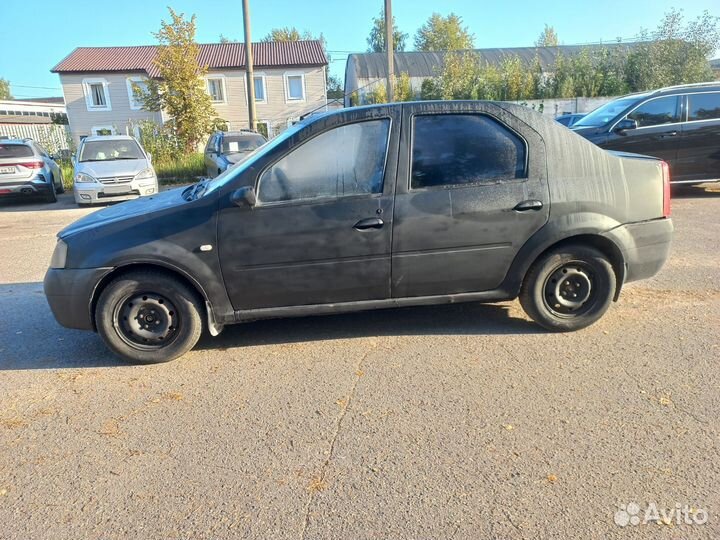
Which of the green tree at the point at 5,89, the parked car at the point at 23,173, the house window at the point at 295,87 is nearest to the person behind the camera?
the parked car at the point at 23,173

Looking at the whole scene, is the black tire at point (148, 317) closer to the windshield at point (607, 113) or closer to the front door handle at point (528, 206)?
the front door handle at point (528, 206)

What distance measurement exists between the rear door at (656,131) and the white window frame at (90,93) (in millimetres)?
34198

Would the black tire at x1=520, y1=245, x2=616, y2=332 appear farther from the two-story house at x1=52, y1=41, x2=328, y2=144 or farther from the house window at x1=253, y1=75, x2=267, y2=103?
the house window at x1=253, y1=75, x2=267, y2=103

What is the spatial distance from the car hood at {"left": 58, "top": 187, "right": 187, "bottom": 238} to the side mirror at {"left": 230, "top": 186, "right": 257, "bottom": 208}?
0.47m

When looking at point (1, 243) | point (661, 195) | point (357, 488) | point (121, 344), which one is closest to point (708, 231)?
point (661, 195)

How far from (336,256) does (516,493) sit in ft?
6.49

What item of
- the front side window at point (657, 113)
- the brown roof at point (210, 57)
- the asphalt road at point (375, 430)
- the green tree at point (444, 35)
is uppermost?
the green tree at point (444, 35)

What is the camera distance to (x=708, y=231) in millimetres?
7117

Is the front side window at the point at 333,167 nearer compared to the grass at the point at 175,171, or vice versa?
the front side window at the point at 333,167

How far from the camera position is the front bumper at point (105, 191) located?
38.0 ft

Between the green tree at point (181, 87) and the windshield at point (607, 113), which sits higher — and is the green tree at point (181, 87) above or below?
above

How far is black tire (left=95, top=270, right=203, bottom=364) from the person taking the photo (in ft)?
12.2

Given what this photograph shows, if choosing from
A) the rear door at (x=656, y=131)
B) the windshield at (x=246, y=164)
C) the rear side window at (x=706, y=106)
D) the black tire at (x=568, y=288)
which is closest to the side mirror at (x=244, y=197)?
the windshield at (x=246, y=164)

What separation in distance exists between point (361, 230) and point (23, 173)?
12.4 meters
